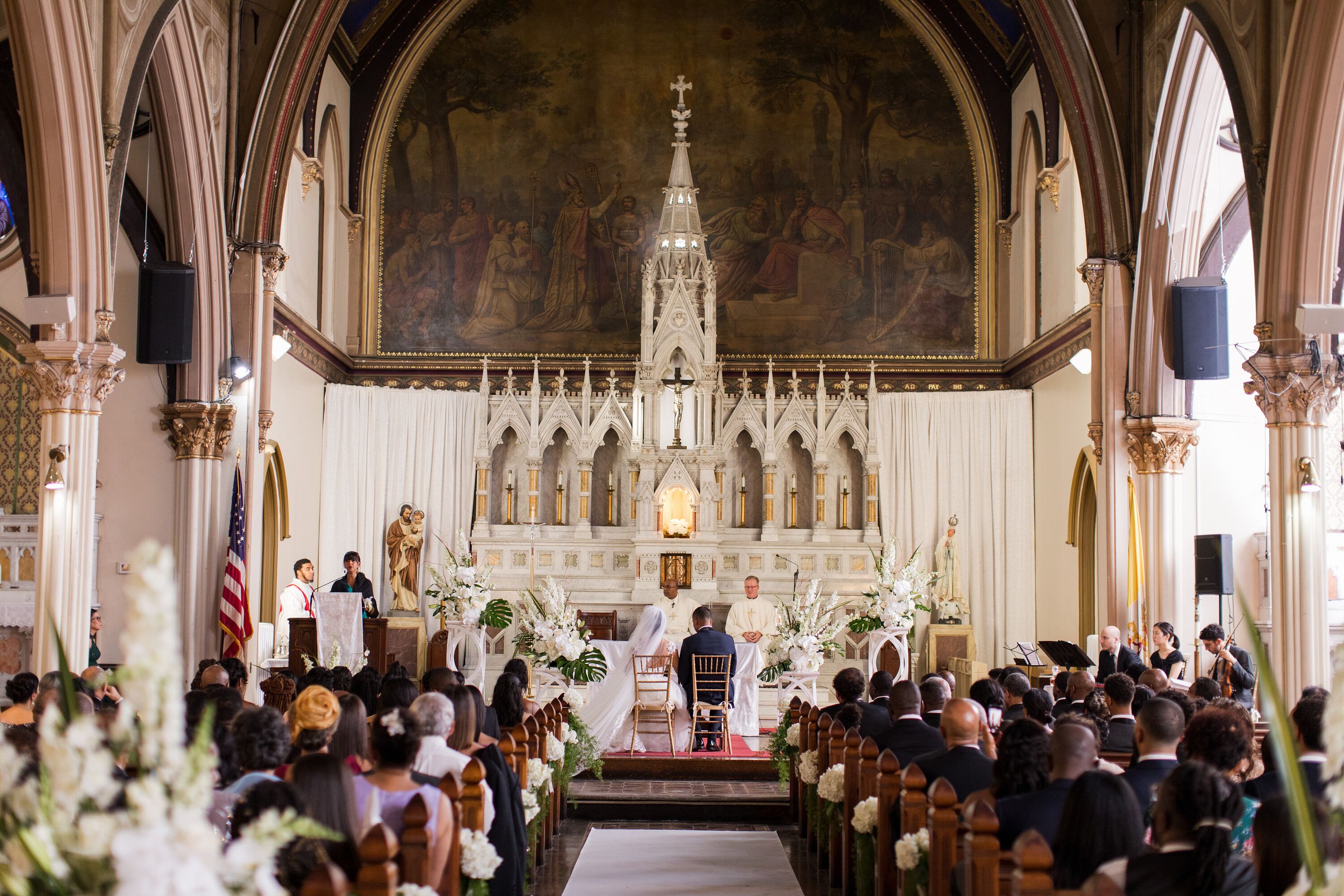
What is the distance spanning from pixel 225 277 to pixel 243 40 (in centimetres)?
251

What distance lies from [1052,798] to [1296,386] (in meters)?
6.96

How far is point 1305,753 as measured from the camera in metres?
5.20

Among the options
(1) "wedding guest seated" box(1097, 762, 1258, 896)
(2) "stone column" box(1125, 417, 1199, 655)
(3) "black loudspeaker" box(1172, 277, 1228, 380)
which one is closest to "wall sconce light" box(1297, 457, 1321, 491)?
(3) "black loudspeaker" box(1172, 277, 1228, 380)

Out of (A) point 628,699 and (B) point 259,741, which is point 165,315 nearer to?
(A) point 628,699

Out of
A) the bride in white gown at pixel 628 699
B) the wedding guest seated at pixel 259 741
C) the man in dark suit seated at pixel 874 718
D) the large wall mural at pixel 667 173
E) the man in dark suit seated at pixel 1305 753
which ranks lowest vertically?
the bride in white gown at pixel 628 699

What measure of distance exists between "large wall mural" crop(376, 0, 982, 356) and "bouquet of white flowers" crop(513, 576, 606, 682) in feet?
22.9

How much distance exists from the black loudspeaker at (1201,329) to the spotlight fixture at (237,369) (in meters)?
8.91

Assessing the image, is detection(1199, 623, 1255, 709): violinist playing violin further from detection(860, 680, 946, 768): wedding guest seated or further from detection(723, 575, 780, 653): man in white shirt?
detection(723, 575, 780, 653): man in white shirt

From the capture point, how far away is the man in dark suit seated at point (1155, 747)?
4.78 m

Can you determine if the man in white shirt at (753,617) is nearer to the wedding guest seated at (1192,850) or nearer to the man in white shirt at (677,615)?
the man in white shirt at (677,615)

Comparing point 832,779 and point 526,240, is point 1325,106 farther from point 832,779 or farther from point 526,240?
point 526,240

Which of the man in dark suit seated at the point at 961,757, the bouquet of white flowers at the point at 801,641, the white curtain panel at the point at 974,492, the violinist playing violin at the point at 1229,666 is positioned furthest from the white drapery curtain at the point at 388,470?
the man in dark suit seated at the point at 961,757

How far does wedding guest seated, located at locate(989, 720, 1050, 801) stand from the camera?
186 inches

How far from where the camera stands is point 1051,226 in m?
17.7
